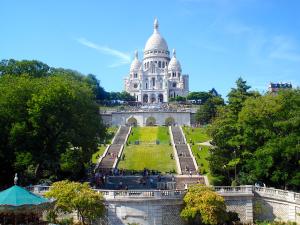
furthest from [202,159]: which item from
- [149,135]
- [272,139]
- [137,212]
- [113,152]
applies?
[149,135]

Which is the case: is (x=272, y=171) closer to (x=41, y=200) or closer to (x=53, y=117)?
(x=53, y=117)

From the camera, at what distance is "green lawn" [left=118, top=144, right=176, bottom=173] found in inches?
2137

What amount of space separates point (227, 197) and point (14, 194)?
1687cm

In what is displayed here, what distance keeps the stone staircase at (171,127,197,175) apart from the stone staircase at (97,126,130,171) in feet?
25.0

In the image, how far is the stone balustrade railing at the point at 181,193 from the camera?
106 ft

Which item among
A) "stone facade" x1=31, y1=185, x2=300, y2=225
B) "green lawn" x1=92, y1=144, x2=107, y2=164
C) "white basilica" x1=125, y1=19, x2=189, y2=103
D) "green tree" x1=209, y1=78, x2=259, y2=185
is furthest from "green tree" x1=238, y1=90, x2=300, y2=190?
"white basilica" x1=125, y1=19, x2=189, y2=103

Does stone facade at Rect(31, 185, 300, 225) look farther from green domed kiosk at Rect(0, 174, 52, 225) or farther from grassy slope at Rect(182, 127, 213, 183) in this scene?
grassy slope at Rect(182, 127, 213, 183)

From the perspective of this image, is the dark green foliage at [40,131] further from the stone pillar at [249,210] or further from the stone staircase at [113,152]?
the stone pillar at [249,210]

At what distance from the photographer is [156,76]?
164 meters

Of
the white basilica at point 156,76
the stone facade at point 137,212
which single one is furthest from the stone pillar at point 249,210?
the white basilica at point 156,76

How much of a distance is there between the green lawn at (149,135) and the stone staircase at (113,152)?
4.44ft

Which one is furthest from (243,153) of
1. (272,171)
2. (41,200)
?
(41,200)

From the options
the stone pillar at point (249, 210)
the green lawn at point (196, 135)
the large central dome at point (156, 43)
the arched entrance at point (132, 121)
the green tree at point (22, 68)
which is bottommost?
the stone pillar at point (249, 210)

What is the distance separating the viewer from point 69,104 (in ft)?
134
